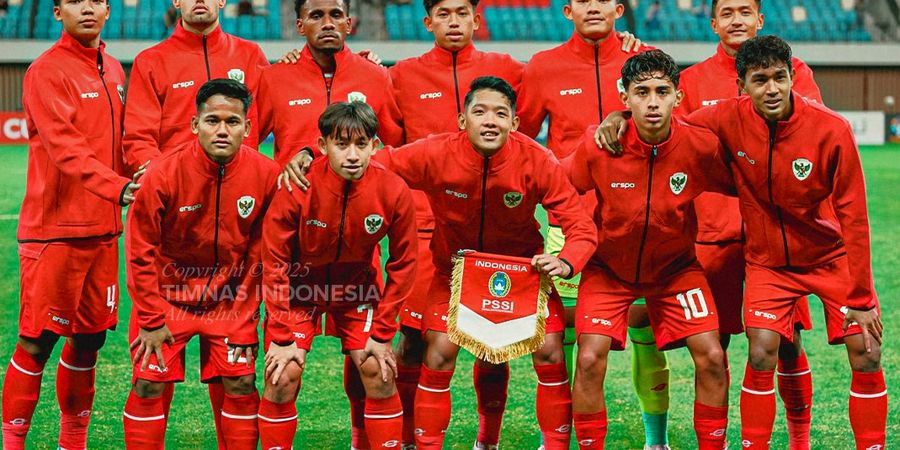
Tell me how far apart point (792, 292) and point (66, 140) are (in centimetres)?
318

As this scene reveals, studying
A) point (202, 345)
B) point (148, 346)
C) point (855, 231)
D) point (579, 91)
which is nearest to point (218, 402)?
point (202, 345)

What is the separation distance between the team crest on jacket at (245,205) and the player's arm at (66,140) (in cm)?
43

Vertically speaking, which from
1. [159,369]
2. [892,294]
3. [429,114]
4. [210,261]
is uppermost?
[429,114]

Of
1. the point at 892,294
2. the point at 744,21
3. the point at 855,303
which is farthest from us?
the point at 892,294

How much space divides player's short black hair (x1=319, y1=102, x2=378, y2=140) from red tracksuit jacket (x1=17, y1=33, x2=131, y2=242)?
1088 mm

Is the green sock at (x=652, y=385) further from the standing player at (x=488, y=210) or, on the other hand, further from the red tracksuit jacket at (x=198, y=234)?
the red tracksuit jacket at (x=198, y=234)

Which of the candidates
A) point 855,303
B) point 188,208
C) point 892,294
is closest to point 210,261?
point 188,208

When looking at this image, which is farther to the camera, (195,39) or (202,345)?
(195,39)

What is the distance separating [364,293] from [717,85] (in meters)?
1.96

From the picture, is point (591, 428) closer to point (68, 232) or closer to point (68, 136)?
point (68, 232)

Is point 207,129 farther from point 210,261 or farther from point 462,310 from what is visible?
point 462,310

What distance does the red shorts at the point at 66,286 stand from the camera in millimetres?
4793

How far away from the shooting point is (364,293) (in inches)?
181

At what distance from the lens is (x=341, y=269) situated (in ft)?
15.1
